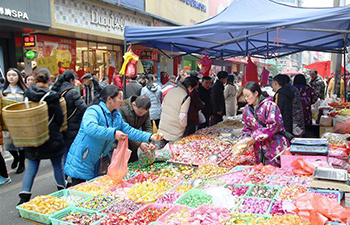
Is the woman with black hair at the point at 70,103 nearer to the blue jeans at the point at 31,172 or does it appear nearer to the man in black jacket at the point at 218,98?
the blue jeans at the point at 31,172

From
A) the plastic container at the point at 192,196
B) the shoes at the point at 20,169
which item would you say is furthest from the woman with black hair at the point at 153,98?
the plastic container at the point at 192,196

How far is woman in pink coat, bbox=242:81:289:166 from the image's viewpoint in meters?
3.66

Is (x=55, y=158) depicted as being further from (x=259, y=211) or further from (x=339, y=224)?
(x=339, y=224)

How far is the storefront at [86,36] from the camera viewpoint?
34.7 ft

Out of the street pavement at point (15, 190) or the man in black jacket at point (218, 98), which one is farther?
the man in black jacket at point (218, 98)

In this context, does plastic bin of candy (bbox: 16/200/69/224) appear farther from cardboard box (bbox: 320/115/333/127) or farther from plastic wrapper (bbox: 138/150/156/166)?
cardboard box (bbox: 320/115/333/127)

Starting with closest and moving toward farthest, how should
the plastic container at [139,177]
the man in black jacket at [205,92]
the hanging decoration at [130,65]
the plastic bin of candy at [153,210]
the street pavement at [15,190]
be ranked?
the plastic bin of candy at [153,210] → the plastic container at [139,177] → the street pavement at [15,190] → the hanging decoration at [130,65] → the man in black jacket at [205,92]

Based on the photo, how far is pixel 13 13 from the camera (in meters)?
8.55

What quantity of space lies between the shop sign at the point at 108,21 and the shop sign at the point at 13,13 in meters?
3.09

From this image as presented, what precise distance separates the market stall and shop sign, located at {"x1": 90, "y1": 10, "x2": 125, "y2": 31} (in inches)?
371

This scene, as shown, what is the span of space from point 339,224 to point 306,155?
4.58 ft

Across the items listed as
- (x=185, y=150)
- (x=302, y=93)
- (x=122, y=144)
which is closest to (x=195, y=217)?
(x=122, y=144)

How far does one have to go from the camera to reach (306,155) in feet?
11.1

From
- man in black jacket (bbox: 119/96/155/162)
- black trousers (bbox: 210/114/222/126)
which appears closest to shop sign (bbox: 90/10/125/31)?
black trousers (bbox: 210/114/222/126)
